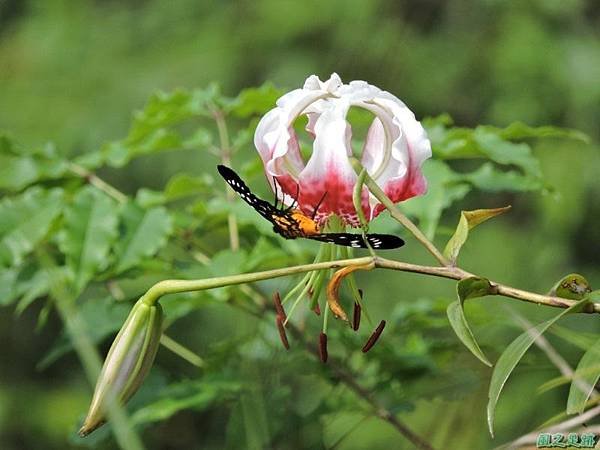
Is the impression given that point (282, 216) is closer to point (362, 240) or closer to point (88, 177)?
point (362, 240)

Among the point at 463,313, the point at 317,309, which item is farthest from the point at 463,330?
the point at 317,309

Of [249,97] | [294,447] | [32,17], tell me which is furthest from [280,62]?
[294,447]

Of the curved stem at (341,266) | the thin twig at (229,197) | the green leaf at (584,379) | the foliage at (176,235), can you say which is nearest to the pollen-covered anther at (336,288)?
the curved stem at (341,266)

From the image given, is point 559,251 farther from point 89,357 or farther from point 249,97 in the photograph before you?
point 89,357

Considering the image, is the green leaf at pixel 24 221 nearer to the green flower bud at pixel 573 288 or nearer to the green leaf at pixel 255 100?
the green leaf at pixel 255 100

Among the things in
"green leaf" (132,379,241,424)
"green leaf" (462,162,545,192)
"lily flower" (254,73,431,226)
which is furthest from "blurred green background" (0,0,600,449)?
"lily flower" (254,73,431,226)

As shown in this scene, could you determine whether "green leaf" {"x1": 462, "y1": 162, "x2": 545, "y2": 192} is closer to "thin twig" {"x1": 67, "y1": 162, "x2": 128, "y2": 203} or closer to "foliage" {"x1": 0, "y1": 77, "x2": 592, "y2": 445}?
"foliage" {"x1": 0, "y1": 77, "x2": 592, "y2": 445}
